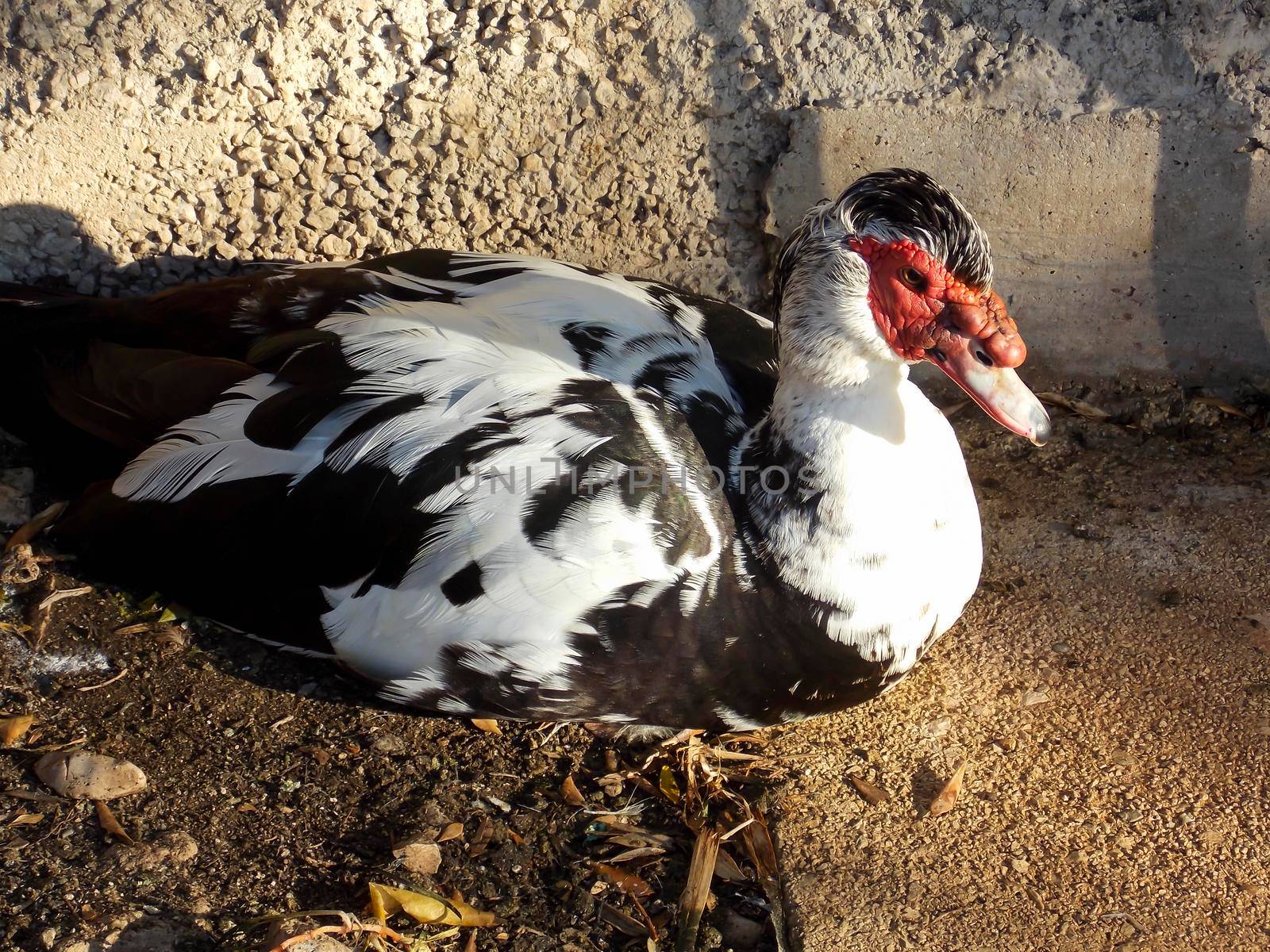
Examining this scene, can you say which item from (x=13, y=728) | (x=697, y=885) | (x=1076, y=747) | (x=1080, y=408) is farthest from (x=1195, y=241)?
(x=13, y=728)

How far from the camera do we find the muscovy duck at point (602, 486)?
2.17 meters

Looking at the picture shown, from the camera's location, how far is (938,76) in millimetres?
3051

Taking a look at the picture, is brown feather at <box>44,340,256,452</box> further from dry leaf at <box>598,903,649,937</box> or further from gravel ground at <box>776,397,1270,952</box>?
gravel ground at <box>776,397,1270,952</box>

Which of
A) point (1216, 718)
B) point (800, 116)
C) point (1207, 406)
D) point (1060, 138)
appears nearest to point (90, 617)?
point (800, 116)

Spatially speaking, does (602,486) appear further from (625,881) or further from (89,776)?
(89,776)

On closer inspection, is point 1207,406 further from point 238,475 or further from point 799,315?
point 238,475

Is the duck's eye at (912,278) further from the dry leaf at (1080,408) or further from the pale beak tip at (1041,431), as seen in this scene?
the dry leaf at (1080,408)

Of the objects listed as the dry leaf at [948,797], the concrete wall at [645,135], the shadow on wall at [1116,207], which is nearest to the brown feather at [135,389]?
the concrete wall at [645,135]

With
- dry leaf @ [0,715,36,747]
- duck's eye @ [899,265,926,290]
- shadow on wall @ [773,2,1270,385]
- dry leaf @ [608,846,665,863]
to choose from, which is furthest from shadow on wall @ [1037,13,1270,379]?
dry leaf @ [0,715,36,747]

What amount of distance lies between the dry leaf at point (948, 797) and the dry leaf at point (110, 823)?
4.77ft

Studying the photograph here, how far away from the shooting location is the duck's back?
220 cm

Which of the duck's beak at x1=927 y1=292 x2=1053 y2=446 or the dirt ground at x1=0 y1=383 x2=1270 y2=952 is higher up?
the duck's beak at x1=927 y1=292 x2=1053 y2=446

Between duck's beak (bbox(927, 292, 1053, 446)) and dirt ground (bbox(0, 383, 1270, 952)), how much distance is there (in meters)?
0.67

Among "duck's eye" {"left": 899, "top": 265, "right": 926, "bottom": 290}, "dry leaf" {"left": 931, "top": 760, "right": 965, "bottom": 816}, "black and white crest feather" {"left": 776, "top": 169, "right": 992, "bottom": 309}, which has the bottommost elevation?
"dry leaf" {"left": 931, "top": 760, "right": 965, "bottom": 816}
